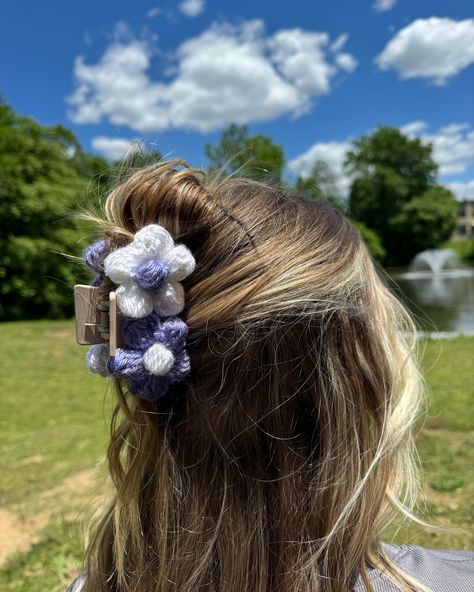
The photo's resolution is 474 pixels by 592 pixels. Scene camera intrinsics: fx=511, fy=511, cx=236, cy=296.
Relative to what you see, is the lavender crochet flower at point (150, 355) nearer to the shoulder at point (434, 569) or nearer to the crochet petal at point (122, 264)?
the crochet petal at point (122, 264)

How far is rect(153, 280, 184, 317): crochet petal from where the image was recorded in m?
1.00

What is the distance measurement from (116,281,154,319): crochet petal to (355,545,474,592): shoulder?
0.73 meters

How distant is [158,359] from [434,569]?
767mm

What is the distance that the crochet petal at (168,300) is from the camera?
1005 millimetres

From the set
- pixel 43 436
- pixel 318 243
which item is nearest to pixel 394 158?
pixel 43 436

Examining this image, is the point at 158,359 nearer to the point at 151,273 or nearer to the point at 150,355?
the point at 150,355

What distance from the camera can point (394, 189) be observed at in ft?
128

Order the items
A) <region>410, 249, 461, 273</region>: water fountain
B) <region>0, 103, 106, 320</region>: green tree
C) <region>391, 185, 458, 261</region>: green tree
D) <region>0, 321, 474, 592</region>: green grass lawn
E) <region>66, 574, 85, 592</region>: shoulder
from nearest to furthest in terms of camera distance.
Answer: <region>66, 574, 85, 592</region>: shoulder < <region>0, 321, 474, 592</region>: green grass lawn < <region>0, 103, 106, 320</region>: green tree < <region>410, 249, 461, 273</region>: water fountain < <region>391, 185, 458, 261</region>: green tree

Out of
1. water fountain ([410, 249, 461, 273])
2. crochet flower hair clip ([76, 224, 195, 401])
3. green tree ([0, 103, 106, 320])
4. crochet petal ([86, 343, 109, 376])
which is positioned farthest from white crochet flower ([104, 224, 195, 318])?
water fountain ([410, 249, 461, 273])

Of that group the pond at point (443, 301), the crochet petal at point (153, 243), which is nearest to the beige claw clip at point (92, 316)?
the crochet petal at point (153, 243)

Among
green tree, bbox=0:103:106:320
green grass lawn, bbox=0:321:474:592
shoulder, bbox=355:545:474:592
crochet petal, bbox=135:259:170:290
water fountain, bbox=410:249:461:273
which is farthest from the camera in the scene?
water fountain, bbox=410:249:461:273

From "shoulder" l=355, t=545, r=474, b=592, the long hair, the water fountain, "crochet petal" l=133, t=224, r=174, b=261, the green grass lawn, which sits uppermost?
the water fountain

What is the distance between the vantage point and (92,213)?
1222 mm

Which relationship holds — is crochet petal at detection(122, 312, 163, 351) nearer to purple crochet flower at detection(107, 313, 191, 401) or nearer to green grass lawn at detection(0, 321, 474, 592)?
purple crochet flower at detection(107, 313, 191, 401)
